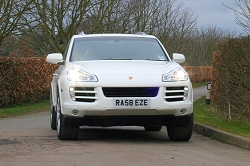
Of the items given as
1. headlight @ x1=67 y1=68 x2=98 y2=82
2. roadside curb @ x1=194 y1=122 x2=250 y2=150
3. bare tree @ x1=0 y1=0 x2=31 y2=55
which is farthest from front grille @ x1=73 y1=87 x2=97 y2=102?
bare tree @ x1=0 y1=0 x2=31 y2=55

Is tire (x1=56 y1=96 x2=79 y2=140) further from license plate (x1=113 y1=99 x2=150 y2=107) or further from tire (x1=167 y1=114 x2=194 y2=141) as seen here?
tire (x1=167 y1=114 x2=194 y2=141)

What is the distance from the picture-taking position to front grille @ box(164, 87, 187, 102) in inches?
337

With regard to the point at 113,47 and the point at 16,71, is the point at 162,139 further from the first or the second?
the point at 16,71

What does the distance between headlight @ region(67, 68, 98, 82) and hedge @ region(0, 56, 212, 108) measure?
1102cm

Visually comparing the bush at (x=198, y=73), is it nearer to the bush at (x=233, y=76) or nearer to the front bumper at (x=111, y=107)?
the bush at (x=233, y=76)

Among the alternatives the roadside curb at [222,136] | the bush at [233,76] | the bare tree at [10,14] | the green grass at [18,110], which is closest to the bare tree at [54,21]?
the bare tree at [10,14]

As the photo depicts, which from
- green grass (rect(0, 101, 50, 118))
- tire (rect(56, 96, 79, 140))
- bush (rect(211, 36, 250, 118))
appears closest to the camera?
tire (rect(56, 96, 79, 140))

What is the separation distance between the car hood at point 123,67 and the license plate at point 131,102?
0.44 m

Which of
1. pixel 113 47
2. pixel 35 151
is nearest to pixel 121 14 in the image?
pixel 113 47

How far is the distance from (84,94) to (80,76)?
284mm

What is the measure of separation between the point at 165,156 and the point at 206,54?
60989 millimetres

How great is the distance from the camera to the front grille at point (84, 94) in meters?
8.39

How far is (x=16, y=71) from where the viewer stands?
67.2 ft

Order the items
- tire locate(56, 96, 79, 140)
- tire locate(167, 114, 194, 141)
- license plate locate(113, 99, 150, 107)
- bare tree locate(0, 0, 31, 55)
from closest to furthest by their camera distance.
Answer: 1. license plate locate(113, 99, 150, 107)
2. tire locate(56, 96, 79, 140)
3. tire locate(167, 114, 194, 141)
4. bare tree locate(0, 0, 31, 55)
